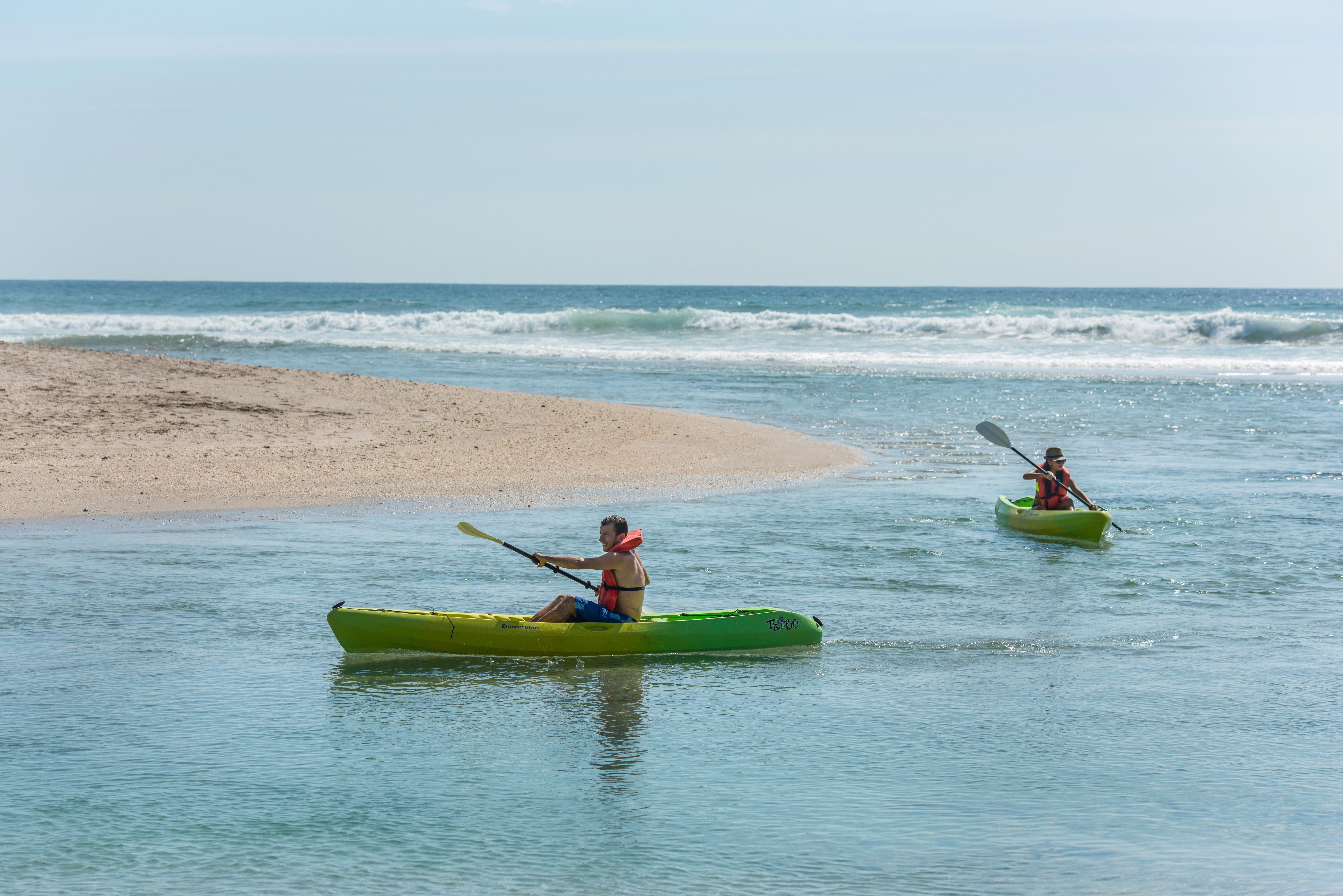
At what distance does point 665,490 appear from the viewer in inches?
585

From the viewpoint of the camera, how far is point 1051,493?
525 inches

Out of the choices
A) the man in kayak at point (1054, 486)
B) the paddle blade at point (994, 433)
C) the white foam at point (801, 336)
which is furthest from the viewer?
the white foam at point (801, 336)

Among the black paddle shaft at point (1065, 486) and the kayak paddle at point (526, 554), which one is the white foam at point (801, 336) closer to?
the black paddle shaft at point (1065, 486)

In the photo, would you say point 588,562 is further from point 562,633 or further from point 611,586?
point 562,633

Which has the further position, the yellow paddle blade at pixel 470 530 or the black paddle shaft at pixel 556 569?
the yellow paddle blade at pixel 470 530

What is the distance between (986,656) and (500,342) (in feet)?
134

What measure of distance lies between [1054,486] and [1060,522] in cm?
74

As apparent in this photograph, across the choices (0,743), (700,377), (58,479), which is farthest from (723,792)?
(700,377)

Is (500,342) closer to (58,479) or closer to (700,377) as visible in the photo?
(700,377)

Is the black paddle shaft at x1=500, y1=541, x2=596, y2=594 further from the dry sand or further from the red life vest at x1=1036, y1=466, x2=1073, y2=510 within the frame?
the red life vest at x1=1036, y1=466, x2=1073, y2=510

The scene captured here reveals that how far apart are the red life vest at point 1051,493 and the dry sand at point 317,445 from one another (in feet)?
11.6

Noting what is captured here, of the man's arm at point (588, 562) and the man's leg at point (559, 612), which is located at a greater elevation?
the man's arm at point (588, 562)

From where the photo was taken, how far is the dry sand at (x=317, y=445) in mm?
13906

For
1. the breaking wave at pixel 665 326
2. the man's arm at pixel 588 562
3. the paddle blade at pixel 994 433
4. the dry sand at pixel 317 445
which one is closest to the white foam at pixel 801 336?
the breaking wave at pixel 665 326
